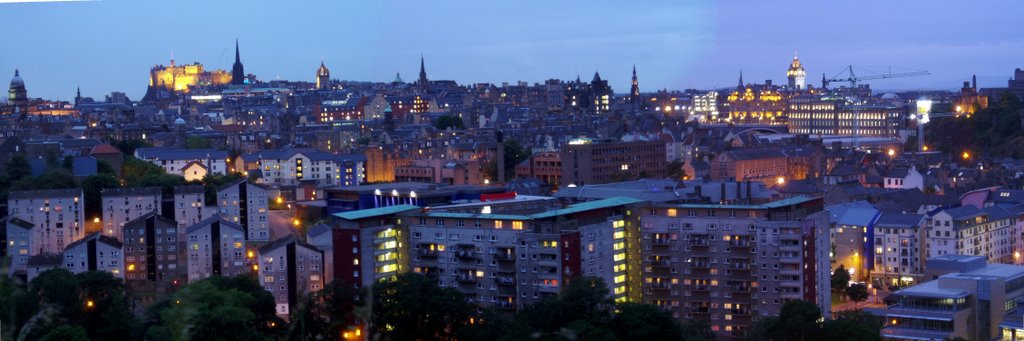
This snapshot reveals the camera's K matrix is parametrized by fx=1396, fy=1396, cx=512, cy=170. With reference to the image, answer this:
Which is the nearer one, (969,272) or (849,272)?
(969,272)

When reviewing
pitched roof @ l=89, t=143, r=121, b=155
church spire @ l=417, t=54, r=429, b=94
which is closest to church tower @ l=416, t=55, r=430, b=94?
church spire @ l=417, t=54, r=429, b=94

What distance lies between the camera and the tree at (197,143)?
15.9 m

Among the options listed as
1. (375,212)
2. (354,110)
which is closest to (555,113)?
(354,110)

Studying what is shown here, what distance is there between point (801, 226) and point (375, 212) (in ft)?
7.42

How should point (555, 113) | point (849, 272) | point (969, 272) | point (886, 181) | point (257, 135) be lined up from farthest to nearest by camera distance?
point (555, 113) → point (257, 135) → point (886, 181) → point (849, 272) → point (969, 272)

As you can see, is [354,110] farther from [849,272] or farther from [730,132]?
[849,272]

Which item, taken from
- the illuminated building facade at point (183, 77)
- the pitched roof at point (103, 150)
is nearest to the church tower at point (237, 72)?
the illuminated building facade at point (183, 77)

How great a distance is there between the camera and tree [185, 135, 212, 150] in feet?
52.2

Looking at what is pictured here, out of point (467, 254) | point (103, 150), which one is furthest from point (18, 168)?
point (467, 254)

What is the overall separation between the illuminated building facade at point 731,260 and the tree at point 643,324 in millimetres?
1237

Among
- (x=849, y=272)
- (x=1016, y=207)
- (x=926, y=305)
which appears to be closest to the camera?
(x=926, y=305)

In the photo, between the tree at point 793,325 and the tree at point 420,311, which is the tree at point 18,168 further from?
the tree at point 793,325

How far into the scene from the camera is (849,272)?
9.17 meters

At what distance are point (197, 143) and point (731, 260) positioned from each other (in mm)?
9974
